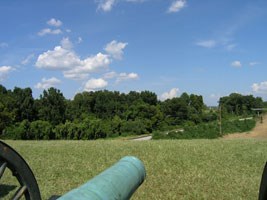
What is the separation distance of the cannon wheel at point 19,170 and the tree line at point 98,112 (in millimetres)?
35152

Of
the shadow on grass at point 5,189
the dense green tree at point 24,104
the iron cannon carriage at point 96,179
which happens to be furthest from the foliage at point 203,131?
the iron cannon carriage at point 96,179

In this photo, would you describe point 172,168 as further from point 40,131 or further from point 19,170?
point 40,131

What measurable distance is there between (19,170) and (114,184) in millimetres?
763

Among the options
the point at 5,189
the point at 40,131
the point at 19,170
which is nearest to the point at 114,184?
the point at 19,170

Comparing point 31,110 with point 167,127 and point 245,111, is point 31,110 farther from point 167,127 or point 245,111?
point 245,111

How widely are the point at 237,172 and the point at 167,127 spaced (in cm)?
5011

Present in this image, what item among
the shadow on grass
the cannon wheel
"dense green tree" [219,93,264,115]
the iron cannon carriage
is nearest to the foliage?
the shadow on grass

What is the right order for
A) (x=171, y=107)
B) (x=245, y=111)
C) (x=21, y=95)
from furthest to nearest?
(x=245, y=111) < (x=171, y=107) < (x=21, y=95)

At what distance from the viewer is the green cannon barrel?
242 cm

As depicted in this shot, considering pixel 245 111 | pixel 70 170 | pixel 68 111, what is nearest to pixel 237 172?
pixel 70 170

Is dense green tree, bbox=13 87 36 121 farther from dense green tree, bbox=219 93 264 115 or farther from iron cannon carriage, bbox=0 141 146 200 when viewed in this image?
iron cannon carriage, bbox=0 141 146 200

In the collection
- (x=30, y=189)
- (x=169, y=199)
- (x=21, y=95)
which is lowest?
(x=169, y=199)

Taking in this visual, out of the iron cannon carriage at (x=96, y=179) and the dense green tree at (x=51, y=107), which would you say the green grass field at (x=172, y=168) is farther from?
the dense green tree at (x=51, y=107)

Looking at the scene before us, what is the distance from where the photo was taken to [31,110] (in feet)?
162
